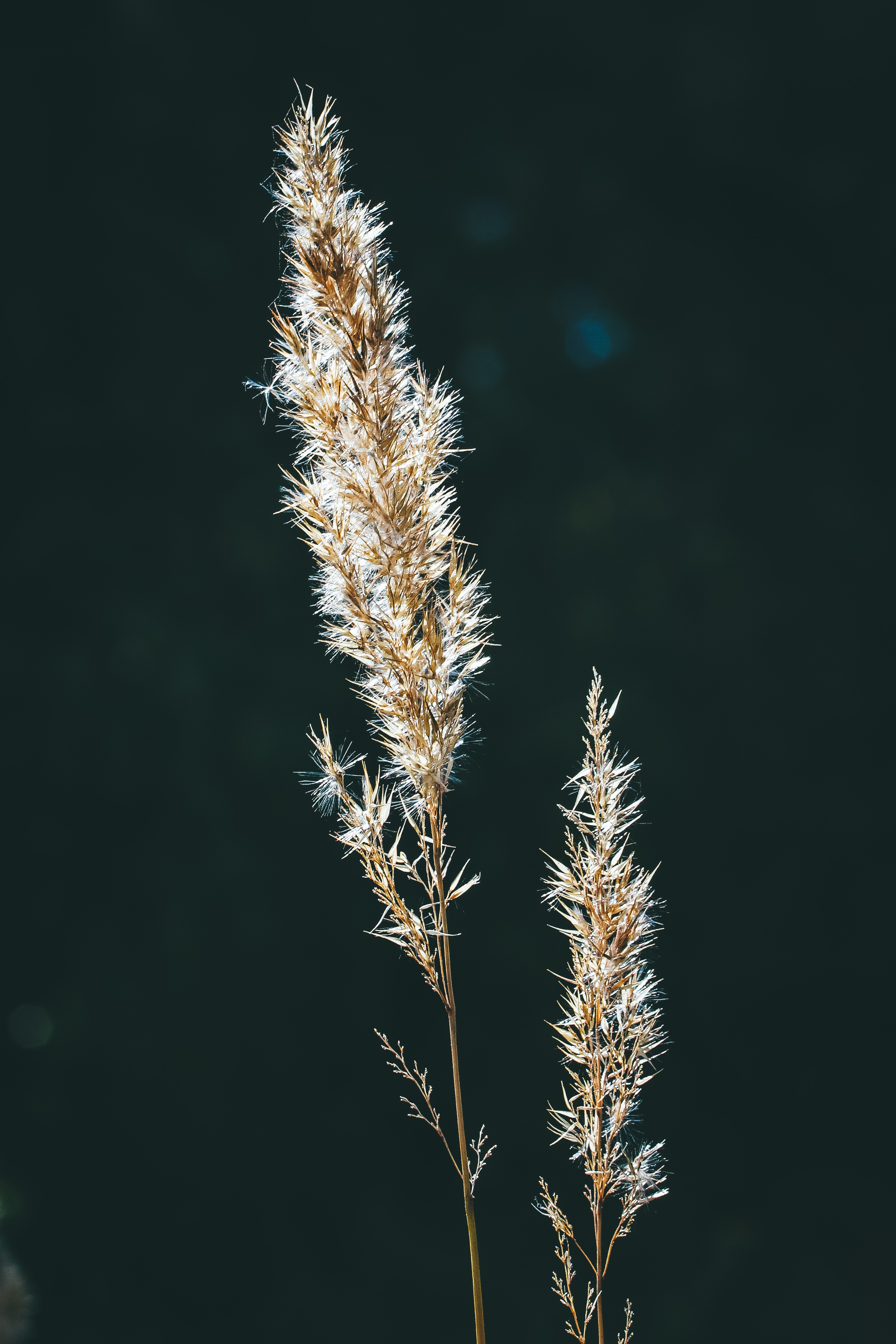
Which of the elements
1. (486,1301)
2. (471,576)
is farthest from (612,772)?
(486,1301)

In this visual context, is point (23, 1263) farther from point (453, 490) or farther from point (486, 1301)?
point (453, 490)

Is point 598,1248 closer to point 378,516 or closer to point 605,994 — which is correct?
point 605,994

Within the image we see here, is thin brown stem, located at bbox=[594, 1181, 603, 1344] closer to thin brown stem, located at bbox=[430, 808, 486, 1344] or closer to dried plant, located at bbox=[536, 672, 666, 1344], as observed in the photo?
dried plant, located at bbox=[536, 672, 666, 1344]

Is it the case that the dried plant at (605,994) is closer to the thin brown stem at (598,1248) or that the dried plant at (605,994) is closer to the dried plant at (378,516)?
the thin brown stem at (598,1248)

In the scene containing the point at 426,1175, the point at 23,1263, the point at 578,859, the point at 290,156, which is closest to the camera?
the point at 290,156

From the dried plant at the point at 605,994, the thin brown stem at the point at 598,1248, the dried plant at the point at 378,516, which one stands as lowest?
the thin brown stem at the point at 598,1248

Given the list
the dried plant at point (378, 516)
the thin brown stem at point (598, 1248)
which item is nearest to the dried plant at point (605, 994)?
the thin brown stem at point (598, 1248)

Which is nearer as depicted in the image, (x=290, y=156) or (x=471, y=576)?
(x=290, y=156)
